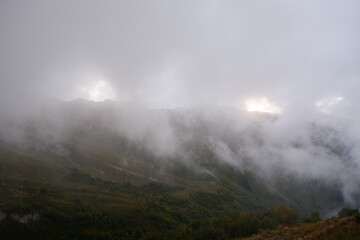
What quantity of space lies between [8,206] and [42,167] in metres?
91.2

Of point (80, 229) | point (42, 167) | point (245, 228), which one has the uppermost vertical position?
point (245, 228)

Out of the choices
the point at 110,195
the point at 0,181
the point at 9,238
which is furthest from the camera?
the point at 110,195

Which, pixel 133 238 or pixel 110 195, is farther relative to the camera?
pixel 110 195

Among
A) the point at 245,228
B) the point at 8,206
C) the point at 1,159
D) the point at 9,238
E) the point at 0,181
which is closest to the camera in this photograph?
the point at 245,228

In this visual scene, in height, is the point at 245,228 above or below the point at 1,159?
above

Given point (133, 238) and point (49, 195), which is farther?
point (49, 195)

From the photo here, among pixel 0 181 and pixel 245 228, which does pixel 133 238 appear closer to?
pixel 245 228

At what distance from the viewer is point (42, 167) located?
18712 centimetres

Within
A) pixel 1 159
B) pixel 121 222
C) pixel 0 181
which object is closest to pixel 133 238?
pixel 121 222

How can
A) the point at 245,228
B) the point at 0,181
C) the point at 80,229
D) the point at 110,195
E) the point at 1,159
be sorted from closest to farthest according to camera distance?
the point at 245,228 < the point at 80,229 < the point at 0,181 < the point at 1,159 < the point at 110,195

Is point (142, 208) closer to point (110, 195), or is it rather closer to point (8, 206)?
point (110, 195)

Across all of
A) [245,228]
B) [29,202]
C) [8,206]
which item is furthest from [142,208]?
[245,228]

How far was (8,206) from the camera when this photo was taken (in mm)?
105188

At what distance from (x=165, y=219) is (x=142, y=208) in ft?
76.4
